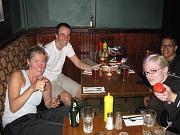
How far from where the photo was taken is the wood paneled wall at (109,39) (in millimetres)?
4682

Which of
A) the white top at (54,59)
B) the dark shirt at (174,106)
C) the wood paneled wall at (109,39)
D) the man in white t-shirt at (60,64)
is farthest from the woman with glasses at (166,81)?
the wood paneled wall at (109,39)

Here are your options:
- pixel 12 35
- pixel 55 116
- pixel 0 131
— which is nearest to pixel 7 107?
pixel 0 131

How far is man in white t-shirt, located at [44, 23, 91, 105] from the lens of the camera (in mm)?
3684

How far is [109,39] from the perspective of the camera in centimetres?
478

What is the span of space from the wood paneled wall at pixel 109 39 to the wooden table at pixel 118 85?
1.72m

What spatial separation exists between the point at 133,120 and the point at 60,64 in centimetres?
225

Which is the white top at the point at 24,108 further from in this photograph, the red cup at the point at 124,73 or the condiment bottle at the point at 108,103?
the red cup at the point at 124,73

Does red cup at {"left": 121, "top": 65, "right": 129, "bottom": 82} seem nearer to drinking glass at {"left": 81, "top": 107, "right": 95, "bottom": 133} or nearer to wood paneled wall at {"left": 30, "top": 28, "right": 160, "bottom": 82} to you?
drinking glass at {"left": 81, "top": 107, "right": 95, "bottom": 133}

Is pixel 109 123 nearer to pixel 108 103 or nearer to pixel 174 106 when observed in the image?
pixel 108 103

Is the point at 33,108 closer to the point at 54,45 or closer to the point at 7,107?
the point at 7,107

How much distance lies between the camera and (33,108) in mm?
2600

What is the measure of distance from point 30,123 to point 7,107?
337 millimetres

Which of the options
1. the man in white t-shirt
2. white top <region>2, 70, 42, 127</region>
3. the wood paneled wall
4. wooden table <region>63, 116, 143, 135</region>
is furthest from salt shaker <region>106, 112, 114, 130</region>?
the wood paneled wall

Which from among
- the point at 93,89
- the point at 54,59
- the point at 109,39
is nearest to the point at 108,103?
the point at 93,89
